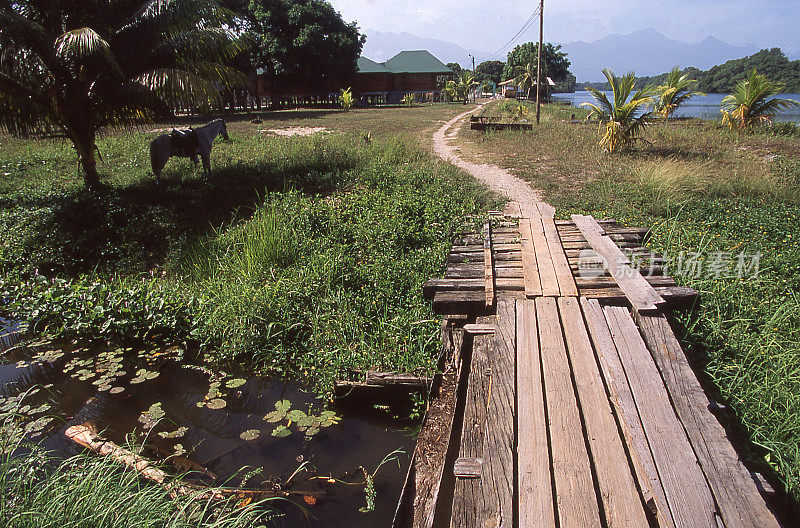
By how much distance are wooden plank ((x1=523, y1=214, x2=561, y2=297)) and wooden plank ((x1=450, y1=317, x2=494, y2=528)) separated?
0.67 metres

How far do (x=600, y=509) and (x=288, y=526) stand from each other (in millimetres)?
1981

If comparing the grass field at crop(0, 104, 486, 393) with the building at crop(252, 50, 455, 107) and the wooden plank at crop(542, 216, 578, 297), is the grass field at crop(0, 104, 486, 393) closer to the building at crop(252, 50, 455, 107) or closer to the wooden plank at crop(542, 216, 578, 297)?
the wooden plank at crop(542, 216, 578, 297)

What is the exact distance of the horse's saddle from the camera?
9289 mm

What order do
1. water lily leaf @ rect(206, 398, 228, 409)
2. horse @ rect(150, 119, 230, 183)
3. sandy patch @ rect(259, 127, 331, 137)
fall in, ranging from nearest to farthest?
water lily leaf @ rect(206, 398, 228, 409), horse @ rect(150, 119, 230, 183), sandy patch @ rect(259, 127, 331, 137)

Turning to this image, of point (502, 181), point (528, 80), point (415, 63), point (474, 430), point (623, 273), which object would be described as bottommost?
point (474, 430)

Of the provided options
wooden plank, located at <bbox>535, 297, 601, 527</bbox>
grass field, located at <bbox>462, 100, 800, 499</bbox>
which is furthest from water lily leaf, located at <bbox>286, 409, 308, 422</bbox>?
grass field, located at <bbox>462, 100, 800, 499</bbox>

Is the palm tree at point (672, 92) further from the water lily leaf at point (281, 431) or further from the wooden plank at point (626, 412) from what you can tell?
→ the water lily leaf at point (281, 431)

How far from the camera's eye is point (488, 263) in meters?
4.59

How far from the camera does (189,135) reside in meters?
9.34

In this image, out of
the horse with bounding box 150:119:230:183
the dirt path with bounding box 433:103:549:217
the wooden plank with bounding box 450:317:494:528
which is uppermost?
the horse with bounding box 150:119:230:183

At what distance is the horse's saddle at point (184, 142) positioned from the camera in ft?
30.5

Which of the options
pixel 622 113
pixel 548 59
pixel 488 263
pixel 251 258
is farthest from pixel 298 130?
pixel 548 59

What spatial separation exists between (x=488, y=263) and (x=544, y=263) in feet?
1.83

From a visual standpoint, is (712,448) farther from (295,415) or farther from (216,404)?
(216,404)
